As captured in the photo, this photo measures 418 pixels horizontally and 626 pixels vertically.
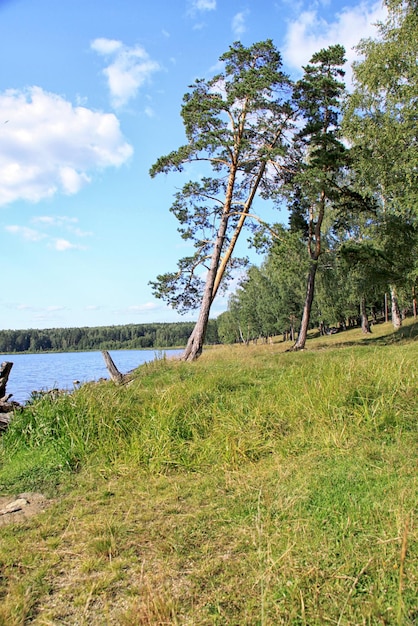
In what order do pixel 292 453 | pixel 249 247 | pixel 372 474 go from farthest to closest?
pixel 249 247 → pixel 292 453 → pixel 372 474

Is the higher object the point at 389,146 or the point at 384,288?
the point at 389,146

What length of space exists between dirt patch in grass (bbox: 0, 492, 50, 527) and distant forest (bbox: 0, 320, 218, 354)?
283 feet

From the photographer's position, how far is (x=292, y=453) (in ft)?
18.2

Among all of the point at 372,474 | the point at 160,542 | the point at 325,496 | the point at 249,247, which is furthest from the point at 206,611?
the point at 249,247

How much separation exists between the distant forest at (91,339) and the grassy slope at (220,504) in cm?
8456

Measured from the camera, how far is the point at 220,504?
4242 millimetres

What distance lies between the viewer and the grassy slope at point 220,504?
2734mm

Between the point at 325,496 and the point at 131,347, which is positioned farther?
the point at 131,347

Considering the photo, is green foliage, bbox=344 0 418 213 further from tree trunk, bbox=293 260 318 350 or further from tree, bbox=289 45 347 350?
tree trunk, bbox=293 260 318 350

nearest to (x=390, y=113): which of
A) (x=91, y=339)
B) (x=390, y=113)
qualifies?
(x=390, y=113)

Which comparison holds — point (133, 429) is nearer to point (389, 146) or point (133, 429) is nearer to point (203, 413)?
point (203, 413)

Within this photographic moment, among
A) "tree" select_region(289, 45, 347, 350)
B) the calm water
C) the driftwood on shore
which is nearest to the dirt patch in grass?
the driftwood on shore

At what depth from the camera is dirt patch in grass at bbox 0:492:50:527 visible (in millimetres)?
4391

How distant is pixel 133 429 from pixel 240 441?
69.7 inches
